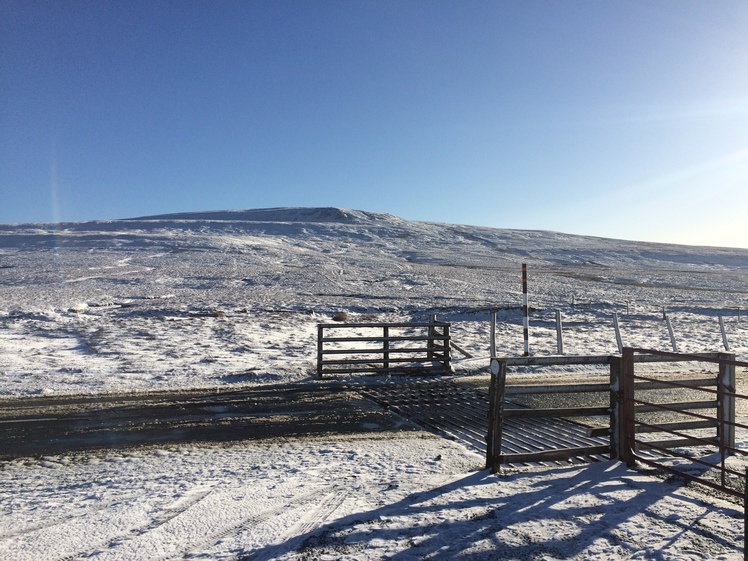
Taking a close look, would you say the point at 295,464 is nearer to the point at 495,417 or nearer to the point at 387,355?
the point at 495,417

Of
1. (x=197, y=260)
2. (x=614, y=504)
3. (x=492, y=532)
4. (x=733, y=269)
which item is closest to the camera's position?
(x=492, y=532)

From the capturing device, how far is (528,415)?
6.06m

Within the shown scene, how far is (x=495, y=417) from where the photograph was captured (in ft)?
19.0

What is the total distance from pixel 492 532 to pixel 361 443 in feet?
9.48

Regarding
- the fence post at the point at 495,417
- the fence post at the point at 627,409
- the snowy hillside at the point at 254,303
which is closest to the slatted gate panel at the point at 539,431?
the fence post at the point at 495,417

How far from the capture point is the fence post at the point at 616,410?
6.01 meters

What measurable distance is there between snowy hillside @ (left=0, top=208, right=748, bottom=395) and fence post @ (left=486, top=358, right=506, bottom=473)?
21.6ft

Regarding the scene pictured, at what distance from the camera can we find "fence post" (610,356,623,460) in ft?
19.7

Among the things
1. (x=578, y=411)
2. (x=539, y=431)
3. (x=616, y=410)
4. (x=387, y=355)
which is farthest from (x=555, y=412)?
(x=387, y=355)

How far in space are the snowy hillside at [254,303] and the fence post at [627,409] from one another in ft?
22.7

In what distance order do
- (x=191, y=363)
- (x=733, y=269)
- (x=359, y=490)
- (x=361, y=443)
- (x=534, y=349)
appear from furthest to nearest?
(x=733, y=269) < (x=534, y=349) < (x=191, y=363) < (x=361, y=443) < (x=359, y=490)

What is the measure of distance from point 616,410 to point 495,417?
1.43 meters

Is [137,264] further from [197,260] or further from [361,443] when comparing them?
[361,443]

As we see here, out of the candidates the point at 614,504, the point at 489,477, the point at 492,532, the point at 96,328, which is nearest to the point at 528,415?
the point at 489,477
